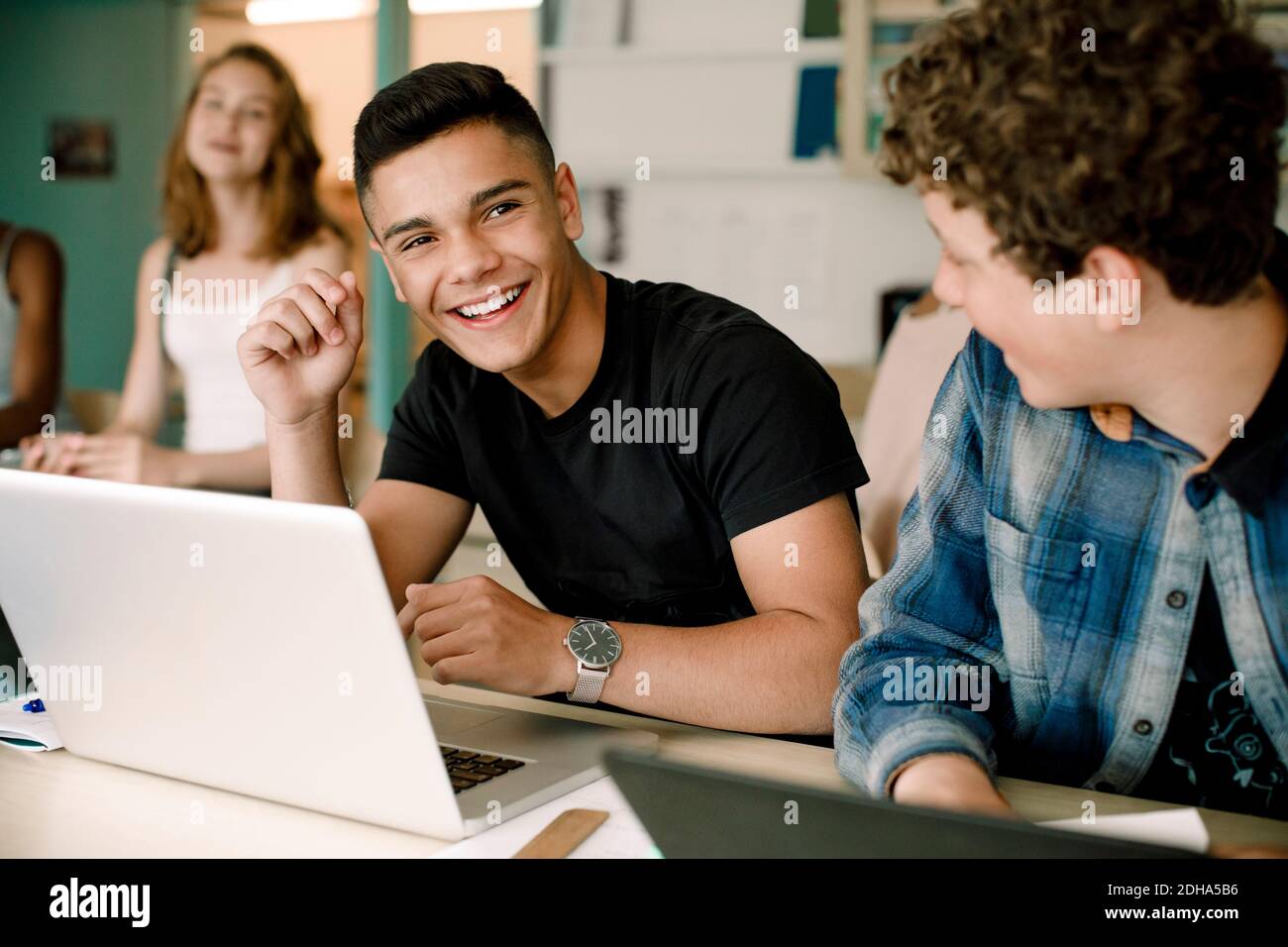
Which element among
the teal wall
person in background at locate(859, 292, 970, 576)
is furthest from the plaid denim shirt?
the teal wall

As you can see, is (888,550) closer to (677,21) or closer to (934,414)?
(934,414)

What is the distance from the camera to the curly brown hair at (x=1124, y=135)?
0.90 m

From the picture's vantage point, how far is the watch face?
1.23 meters

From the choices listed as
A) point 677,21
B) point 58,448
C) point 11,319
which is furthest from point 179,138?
point 677,21

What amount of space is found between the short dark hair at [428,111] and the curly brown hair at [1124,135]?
691 millimetres

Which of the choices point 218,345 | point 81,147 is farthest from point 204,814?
point 81,147

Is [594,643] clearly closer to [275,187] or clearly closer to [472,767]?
[472,767]

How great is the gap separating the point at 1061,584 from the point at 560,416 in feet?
2.21

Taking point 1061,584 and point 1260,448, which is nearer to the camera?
point 1260,448

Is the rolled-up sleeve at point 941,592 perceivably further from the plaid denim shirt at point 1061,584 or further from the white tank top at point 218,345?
the white tank top at point 218,345

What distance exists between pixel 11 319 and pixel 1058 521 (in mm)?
2818

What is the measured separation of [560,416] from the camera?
1567mm
